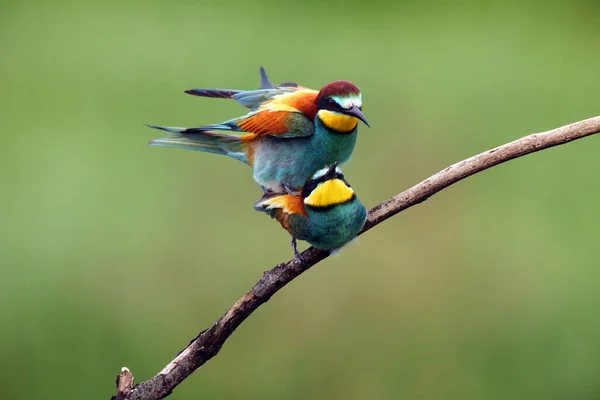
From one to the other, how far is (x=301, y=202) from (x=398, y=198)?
0.65ft

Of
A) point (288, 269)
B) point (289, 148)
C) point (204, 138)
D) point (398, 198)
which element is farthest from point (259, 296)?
point (204, 138)

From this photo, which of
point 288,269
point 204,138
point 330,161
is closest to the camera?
point 288,269

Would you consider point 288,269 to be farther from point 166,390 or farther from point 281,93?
point 281,93

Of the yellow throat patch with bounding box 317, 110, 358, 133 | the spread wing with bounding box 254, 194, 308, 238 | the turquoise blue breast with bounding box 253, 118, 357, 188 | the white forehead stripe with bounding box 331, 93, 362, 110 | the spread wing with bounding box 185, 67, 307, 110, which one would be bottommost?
the spread wing with bounding box 254, 194, 308, 238

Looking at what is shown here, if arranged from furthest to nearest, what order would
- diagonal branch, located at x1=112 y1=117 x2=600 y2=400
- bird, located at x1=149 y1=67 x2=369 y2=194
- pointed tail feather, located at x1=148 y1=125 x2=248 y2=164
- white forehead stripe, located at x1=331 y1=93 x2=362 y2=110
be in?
pointed tail feather, located at x1=148 y1=125 x2=248 y2=164 < bird, located at x1=149 y1=67 x2=369 y2=194 < white forehead stripe, located at x1=331 y1=93 x2=362 y2=110 < diagonal branch, located at x1=112 y1=117 x2=600 y2=400

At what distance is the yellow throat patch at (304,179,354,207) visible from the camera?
1.36 m

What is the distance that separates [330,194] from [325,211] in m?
0.03

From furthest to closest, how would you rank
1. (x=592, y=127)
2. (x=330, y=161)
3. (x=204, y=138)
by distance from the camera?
(x=204, y=138), (x=330, y=161), (x=592, y=127)

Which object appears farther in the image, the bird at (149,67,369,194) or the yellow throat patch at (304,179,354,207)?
the bird at (149,67,369,194)

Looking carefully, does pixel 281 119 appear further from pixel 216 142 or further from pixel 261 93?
pixel 216 142

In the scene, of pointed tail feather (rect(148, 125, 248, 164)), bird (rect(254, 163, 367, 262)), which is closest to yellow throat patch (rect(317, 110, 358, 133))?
bird (rect(254, 163, 367, 262))

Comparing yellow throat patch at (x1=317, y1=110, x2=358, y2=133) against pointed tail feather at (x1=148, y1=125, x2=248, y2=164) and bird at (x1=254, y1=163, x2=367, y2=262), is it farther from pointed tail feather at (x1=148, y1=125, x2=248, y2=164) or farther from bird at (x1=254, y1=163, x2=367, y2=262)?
pointed tail feather at (x1=148, y1=125, x2=248, y2=164)

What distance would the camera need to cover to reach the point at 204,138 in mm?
1778

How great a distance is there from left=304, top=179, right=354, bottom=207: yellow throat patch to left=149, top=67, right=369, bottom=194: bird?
0.55 ft
